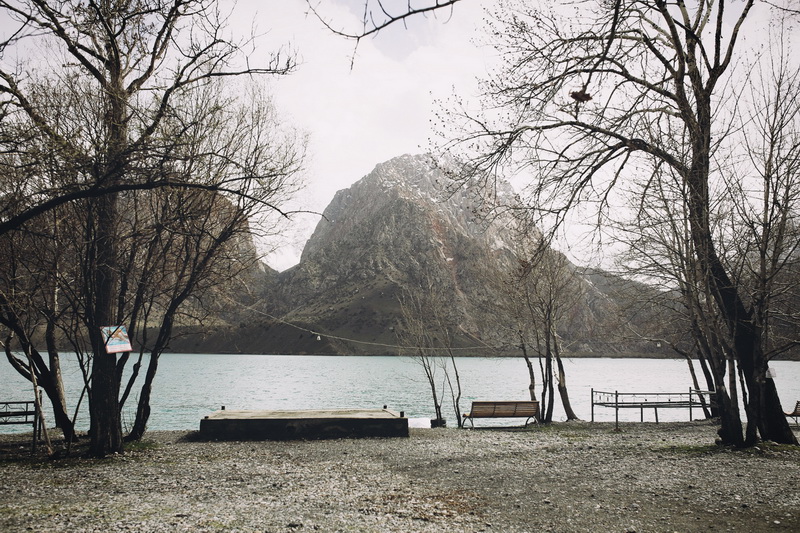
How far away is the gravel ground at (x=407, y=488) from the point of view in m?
7.52

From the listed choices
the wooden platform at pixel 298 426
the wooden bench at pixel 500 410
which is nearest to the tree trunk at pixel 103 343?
the wooden platform at pixel 298 426

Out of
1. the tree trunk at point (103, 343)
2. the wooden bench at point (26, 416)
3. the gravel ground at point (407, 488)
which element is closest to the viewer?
the gravel ground at point (407, 488)

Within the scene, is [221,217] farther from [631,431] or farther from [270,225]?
[631,431]

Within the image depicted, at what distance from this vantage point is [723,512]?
8.13 m

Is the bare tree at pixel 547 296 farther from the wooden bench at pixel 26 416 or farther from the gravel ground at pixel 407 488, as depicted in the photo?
the wooden bench at pixel 26 416

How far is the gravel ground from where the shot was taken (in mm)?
7520

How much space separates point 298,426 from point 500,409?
873cm

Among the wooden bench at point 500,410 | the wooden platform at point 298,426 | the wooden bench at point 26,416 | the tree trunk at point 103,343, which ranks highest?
the tree trunk at point 103,343

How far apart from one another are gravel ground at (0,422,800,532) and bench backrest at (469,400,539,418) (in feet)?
21.0

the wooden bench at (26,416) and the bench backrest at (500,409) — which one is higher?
the wooden bench at (26,416)

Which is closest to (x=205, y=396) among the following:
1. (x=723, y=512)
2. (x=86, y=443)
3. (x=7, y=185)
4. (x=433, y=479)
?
(x=86, y=443)

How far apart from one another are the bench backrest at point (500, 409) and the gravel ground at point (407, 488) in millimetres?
A: 6402

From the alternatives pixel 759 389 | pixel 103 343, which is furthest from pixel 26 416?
pixel 759 389

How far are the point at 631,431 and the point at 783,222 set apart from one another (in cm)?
1057
